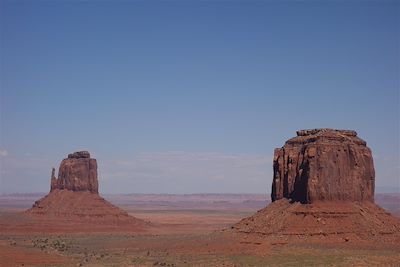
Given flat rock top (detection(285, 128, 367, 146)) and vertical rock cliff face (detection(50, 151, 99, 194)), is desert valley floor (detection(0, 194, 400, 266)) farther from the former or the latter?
vertical rock cliff face (detection(50, 151, 99, 194))

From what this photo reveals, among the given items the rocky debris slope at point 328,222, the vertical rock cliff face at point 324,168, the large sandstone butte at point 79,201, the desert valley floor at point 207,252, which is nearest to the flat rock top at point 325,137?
the vertical rock cliff face at point 324,168

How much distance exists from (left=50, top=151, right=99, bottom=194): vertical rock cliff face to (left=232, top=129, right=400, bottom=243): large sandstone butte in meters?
47.6

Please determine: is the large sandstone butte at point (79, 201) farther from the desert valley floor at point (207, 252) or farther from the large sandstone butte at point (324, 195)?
the large sandstone butte at point (324, 195)

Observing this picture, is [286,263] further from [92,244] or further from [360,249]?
[92,244]

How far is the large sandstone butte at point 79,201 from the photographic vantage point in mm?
108875

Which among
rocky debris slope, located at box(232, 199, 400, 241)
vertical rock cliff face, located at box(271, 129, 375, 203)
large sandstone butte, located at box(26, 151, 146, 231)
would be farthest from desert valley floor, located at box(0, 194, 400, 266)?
large sandstone butte, located at box(26, 151, 146, 231)

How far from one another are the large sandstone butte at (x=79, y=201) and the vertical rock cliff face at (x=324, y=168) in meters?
41.1

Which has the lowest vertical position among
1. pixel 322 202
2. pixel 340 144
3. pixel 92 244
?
pixel 92 244

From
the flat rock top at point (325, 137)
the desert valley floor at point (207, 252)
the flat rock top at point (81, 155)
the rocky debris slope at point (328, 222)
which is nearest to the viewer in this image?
the desert valley floor at point (207, 252)

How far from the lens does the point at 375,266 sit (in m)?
51.2


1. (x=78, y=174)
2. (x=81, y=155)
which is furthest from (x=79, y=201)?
(x=81, y=155)

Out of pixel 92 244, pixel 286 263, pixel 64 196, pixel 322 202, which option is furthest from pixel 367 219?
pixel 64 196

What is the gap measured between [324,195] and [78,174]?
58.4m

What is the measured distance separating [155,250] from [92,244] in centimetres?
1356
